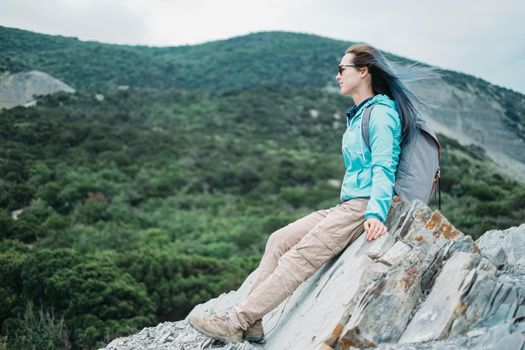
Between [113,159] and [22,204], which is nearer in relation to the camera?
[22,204]

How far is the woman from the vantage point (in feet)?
11.3

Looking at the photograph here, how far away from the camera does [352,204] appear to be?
11.9 feet

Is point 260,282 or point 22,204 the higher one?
point 260,282

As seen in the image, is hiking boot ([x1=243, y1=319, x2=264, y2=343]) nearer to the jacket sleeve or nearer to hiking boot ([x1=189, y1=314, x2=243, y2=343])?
hiking boot ([x1=189, y1=314, x2=243, y2=343])

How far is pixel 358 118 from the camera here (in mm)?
3707

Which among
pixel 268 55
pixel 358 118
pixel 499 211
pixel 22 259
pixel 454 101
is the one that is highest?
pixel 268 55

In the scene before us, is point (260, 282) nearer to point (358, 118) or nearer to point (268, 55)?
point (358, 118)

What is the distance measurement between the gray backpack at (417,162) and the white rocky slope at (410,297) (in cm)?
12

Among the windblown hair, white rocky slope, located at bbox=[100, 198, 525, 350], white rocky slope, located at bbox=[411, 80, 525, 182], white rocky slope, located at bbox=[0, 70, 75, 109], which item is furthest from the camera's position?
white rocky slope, located at bbox=[0, 70, 75, 109]

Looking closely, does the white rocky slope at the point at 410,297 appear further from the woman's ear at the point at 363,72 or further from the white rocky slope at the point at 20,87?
the white rocky slope at the point at 20,87

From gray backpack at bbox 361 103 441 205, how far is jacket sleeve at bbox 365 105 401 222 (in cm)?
7

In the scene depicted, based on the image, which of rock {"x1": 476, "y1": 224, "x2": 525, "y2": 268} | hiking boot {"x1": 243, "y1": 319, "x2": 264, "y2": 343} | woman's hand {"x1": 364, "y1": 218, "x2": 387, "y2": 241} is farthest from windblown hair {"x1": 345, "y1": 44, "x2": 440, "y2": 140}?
hiking boot {"x1": 243, "y1": 319, "x2": 264, "y2": 343}

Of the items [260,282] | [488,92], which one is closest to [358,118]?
[260,282]

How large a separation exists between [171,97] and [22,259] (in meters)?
32.7
